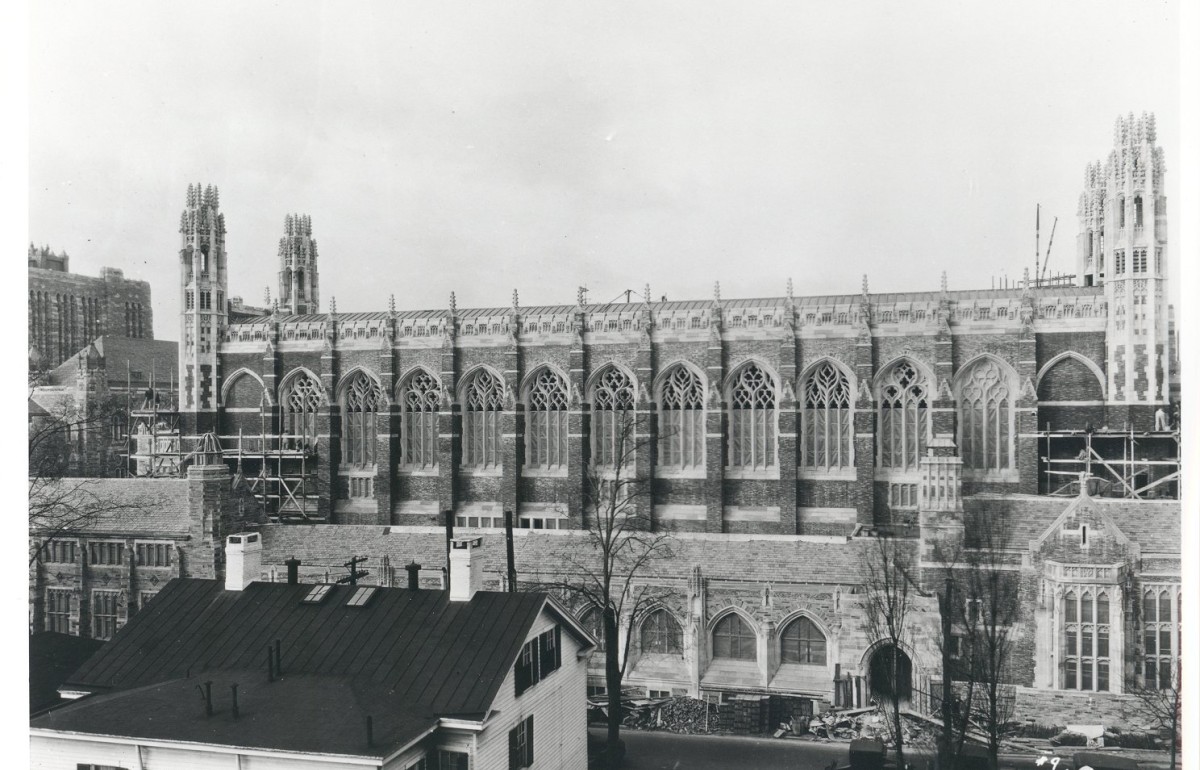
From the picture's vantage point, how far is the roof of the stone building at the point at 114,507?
26984 mm

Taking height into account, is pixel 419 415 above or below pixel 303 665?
above

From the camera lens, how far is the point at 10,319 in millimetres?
14727

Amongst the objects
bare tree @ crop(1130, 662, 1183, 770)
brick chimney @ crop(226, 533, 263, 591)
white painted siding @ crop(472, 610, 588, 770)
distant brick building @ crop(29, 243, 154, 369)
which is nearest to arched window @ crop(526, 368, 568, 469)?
white painted siding @ crop(472, 610, 588, 770)

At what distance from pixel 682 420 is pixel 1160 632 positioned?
16.9 m

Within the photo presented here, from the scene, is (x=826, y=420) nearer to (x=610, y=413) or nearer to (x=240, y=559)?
(x=610, y=413)

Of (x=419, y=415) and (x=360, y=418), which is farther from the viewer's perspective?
(x=360, y=418)

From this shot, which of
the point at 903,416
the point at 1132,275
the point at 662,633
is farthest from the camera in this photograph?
the point at 903,416

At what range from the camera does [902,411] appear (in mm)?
31344

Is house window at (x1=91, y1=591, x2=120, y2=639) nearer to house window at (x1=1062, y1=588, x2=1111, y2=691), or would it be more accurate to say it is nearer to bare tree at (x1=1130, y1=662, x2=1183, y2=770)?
house window at (x1=1062, y1=588, x2=1111, y2=691)

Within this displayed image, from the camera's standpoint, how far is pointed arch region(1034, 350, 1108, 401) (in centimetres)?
2939

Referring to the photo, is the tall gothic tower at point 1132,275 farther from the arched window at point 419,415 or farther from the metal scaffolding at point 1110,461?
the arched window at point 419,415

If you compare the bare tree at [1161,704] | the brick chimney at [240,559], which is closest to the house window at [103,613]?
the brick chimney at [240,559]

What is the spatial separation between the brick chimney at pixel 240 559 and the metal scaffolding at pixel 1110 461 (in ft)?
74.5

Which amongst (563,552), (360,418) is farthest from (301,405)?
(563,552)
